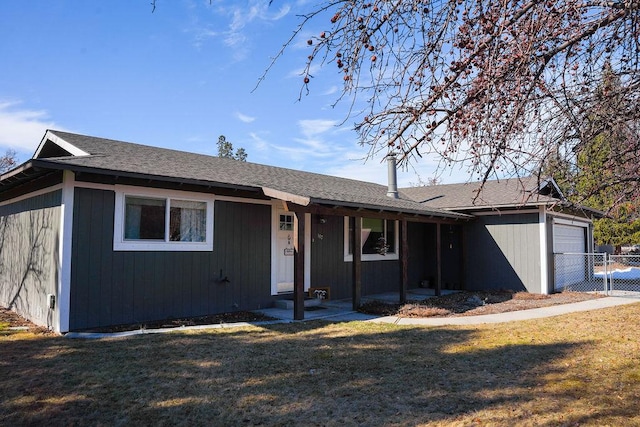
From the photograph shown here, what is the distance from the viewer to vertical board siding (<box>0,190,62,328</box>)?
718cm

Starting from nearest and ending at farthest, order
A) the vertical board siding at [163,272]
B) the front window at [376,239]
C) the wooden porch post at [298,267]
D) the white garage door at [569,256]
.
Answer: the vertical board siding at [163,272] → the wooden porch post at [298,267] → the front window at [376,239] → the white garage door at [569,256]

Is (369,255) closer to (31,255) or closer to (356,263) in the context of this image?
(356,263)

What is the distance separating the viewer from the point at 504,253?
13016 millimetres

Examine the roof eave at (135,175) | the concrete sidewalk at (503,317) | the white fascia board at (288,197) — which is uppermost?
the roof eave at (135,175)

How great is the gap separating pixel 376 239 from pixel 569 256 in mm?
6513

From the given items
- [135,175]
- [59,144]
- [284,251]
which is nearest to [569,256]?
[284,251]

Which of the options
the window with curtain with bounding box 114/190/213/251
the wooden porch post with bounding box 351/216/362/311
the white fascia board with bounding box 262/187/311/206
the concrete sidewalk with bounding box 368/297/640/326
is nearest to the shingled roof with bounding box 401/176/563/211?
the concrete sidewalk with bounding box 368/297/640/326

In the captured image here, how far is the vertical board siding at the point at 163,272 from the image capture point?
22.8 feet

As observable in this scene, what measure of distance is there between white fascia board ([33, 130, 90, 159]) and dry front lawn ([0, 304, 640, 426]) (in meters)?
3.24

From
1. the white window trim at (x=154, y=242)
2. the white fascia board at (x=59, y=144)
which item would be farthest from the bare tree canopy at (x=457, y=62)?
the white fascia board at (x=59, y=144)

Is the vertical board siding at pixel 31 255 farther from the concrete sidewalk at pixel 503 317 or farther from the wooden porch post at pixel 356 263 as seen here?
the concrete sidewalk at pixel 503 317

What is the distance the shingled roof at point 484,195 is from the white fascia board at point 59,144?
9.08 m

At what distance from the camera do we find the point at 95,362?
5.21 m

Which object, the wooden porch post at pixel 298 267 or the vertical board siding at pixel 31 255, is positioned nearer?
the vertical board siding at pixel 31 255
